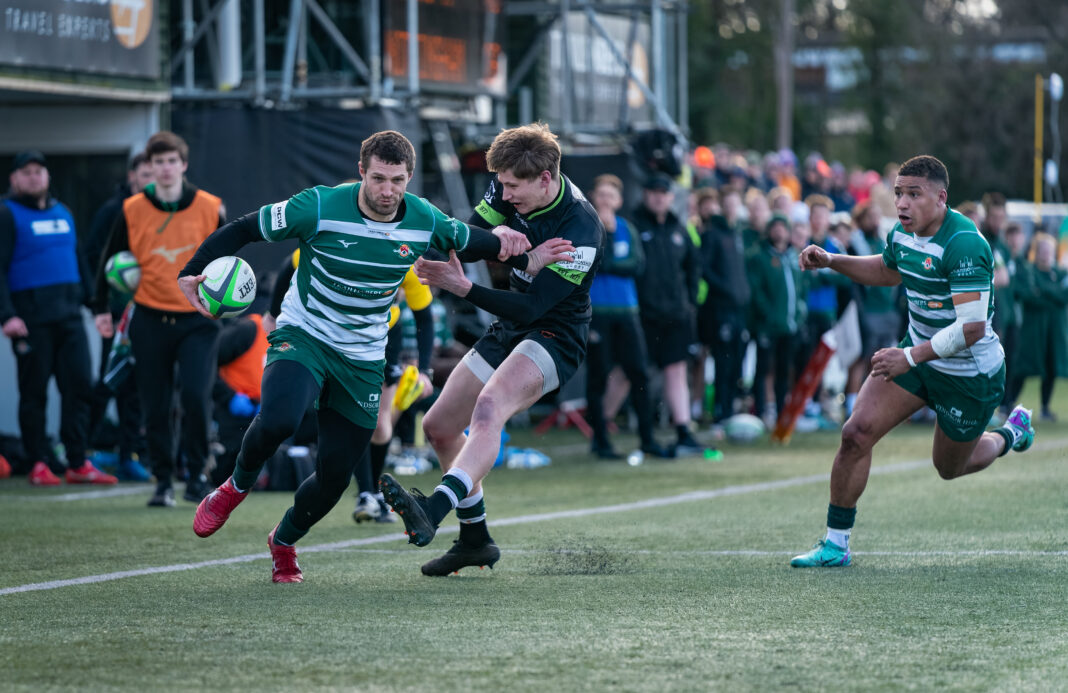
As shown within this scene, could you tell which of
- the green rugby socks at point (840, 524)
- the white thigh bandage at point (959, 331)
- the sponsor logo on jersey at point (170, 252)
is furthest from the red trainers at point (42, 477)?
the white thigh bandage at point (959, 331)

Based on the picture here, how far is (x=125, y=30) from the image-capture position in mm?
13406

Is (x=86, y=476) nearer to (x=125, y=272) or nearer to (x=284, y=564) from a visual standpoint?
(x=125, y=272)

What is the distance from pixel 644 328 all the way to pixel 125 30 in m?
5.04

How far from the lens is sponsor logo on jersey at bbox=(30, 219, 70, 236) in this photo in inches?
465

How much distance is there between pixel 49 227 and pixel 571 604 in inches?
269

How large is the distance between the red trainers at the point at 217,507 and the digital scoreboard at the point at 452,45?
911 centimetres

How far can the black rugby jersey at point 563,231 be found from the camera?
721 cm

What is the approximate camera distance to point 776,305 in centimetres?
1600

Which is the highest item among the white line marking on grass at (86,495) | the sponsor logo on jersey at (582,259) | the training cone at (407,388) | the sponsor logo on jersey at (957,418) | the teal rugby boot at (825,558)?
the sponsor logo on jersey at (582,259)

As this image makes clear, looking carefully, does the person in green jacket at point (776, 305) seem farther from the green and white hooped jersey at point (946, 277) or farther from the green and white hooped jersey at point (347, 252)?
the green and white hooped jersey at point (347, 252)

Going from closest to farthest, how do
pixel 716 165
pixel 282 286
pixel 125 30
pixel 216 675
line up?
pixel 216 675
pixel 282 286
pixel 125 30
pixel 716 165

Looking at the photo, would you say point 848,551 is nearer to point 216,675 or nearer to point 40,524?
point 216,675

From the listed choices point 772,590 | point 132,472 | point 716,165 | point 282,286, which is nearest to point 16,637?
point 772,590

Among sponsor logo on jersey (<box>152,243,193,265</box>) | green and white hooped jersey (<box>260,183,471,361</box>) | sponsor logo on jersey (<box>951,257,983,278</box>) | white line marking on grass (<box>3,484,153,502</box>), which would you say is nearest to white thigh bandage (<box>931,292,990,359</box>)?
sponsor logo on jersey (<box>951,257,983,278</box>)
